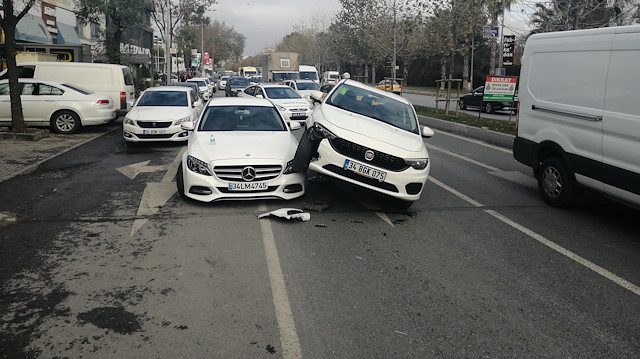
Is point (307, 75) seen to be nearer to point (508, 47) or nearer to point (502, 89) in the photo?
point (508, 47)

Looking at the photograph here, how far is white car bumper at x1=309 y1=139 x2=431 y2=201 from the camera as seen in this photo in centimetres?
670

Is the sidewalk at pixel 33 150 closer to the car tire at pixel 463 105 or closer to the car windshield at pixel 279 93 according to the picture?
the car windshield at pixel 279 93

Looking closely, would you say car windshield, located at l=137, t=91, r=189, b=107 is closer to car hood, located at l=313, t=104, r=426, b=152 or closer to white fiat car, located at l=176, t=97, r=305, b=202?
white fiat car, located at l=176, t=97, r=305, b=202

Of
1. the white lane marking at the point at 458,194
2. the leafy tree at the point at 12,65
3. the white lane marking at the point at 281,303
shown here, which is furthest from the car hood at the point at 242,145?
the leafy tree at the point at 12,65

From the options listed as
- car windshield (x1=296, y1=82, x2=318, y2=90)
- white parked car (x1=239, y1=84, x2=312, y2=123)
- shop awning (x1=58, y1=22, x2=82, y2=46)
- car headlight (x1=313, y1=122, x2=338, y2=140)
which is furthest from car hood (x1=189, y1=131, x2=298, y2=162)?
shop awning (x1=58, y1=22, x2=82, y2=46)

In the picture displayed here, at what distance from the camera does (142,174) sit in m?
9.49

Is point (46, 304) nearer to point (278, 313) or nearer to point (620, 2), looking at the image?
point (278, 313)

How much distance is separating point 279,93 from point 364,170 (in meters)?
→ 13.4

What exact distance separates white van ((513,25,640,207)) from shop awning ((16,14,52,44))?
23.7m

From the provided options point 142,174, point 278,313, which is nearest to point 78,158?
point 142,174

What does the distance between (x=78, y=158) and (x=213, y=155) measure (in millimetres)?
5613

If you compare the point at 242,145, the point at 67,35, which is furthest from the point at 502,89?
the point at 67,35

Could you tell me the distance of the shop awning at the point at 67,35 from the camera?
29422mm

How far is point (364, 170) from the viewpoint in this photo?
6664 mm
